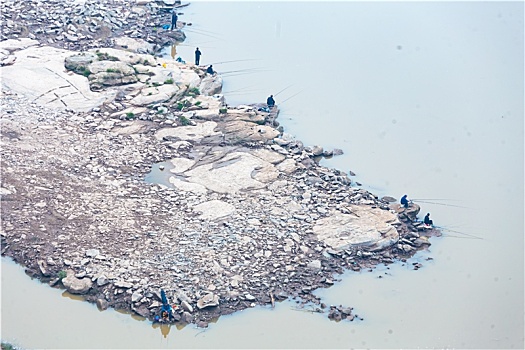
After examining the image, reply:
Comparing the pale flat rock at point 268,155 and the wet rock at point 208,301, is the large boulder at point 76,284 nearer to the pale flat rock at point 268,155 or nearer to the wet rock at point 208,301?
the wet rock at point 208,301

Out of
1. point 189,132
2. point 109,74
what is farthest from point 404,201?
point 109,74

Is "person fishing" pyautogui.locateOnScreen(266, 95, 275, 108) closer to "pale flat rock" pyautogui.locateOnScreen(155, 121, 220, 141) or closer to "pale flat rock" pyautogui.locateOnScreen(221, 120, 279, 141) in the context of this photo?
"pale flat rock" pyautogui.locateOnScreen(221, 120, 279, 141)

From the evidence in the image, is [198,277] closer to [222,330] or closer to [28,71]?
[222,330]

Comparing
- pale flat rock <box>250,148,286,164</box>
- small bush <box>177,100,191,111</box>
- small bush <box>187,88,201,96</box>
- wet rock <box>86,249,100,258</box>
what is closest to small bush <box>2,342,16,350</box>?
wet rock <box>86,249,100,258</box>

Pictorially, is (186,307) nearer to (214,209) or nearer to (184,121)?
(214,209)

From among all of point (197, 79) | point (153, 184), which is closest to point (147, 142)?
point (153, 184)

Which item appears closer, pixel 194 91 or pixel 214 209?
pixel 214 209
